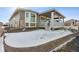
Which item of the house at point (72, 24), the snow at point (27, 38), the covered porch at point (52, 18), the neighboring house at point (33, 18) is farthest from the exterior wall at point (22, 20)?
the house at point (72, 24)

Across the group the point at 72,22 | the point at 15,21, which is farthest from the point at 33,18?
the point at 72,22

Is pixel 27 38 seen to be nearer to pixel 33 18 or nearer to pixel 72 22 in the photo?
pixel 33 18

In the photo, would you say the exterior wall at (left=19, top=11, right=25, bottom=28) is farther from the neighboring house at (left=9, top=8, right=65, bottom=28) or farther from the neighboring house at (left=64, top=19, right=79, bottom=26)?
the neighboring house at (left=64, top=19, right=79, bottom=26)

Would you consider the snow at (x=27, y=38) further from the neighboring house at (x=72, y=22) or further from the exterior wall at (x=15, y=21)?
the neighboring house at (x=72, y=22)

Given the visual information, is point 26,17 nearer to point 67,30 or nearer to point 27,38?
point 27,38

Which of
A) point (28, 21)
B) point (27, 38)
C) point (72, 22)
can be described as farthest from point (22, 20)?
point (72, 22)

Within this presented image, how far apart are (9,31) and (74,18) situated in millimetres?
831

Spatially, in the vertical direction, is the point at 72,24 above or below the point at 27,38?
above

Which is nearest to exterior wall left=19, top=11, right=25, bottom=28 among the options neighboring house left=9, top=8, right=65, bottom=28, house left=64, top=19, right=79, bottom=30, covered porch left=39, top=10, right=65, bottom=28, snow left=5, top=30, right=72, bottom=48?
neighboring house left=9, top=8, right=65, bottom=28

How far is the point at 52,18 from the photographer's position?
7.56 feet

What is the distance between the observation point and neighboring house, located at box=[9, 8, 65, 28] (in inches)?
89.7

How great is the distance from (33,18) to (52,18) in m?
0.24

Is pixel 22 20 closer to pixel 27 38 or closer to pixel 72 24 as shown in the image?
pixel 27 38

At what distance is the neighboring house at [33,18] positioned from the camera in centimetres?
228
